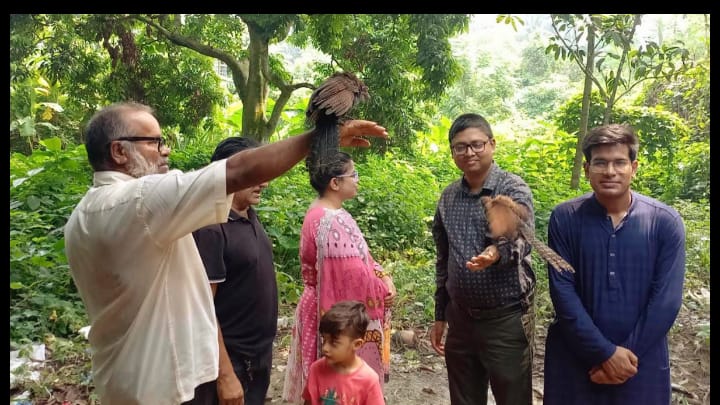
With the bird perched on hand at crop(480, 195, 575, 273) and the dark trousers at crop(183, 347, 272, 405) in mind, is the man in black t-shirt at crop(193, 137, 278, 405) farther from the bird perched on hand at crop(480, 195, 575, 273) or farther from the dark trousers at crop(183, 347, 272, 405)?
the bird perched on hand at crop(480, 195, 575, 273)

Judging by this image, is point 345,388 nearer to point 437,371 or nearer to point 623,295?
point 623,295

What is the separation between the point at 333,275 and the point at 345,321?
0.39 m

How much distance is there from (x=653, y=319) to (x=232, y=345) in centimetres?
155

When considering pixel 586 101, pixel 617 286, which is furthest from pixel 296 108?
pixel 617 286

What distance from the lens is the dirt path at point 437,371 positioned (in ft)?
10.3

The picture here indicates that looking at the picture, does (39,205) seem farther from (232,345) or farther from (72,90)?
(232,345)

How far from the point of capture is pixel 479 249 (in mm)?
2330

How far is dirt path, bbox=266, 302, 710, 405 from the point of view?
313 centimetres

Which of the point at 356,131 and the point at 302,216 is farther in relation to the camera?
the point at 302,216

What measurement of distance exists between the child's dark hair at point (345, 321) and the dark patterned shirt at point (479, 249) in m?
0.45

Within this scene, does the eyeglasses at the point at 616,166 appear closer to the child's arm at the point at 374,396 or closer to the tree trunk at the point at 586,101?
the child's arm at the point at 374,396

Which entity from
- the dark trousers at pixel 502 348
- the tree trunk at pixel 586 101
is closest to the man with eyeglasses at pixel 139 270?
the dark trousers at pixel 502 348

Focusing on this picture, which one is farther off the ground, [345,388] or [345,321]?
[345,321]

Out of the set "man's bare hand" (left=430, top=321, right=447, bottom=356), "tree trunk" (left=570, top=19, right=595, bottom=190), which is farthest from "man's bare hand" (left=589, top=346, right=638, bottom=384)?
"tree trunk" (left=570, top=19, right=595, bottom=190)
